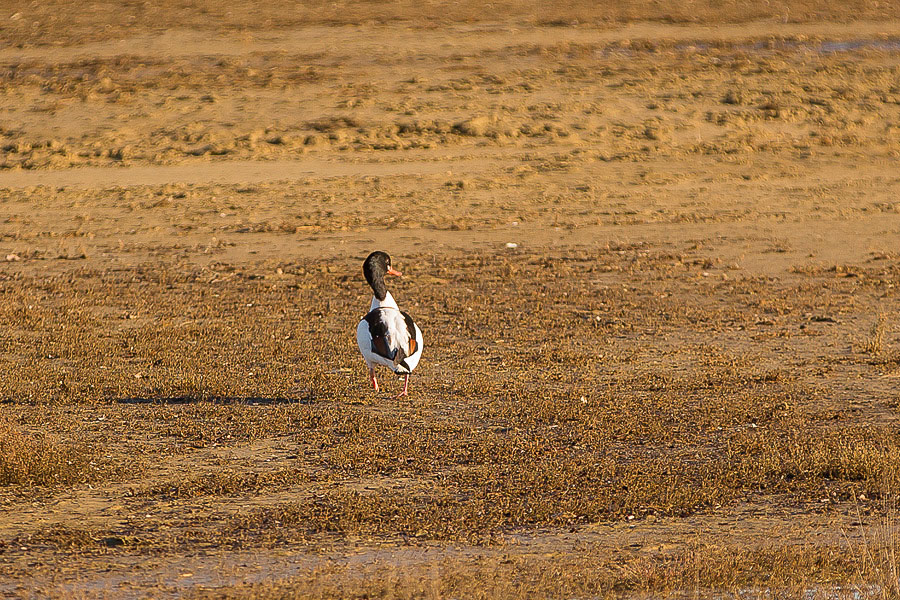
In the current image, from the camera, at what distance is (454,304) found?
12562 mm

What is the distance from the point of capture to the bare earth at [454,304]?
656 cm

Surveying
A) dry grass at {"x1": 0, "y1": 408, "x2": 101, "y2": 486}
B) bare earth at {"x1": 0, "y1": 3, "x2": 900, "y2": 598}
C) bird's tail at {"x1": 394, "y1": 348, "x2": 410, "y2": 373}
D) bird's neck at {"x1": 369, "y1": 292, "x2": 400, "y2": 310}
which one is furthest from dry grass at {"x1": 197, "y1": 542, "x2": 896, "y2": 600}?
bird's neck at {"x1": 369, "y1": 292, "x2": 400, "y2": 310}

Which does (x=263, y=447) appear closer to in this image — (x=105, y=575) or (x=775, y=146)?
(x=105, y=575)

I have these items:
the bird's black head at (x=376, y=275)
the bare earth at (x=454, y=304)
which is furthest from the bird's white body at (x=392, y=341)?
the bird's black head at (x=376, y=275)

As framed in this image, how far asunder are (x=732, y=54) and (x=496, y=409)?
1751cm

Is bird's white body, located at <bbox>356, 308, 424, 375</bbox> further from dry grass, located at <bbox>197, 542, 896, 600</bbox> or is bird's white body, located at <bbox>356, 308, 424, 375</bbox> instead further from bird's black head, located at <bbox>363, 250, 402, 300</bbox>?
dry grass, located at <bbox>197, 542, 896, 600</bbox>

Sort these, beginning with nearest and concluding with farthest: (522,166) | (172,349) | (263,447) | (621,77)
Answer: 1. (263,447)
2. (172,349)
3. (522,166)
4. (621,77)

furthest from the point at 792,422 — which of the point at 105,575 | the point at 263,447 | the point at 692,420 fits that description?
the point at 105,575

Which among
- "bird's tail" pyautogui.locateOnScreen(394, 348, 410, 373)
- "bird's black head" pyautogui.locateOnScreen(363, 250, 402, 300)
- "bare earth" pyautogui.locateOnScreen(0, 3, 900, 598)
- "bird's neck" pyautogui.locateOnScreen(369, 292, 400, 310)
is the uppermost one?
"bird's black head" pyautogui.locateOnScreen(363, 250, 402, 300)

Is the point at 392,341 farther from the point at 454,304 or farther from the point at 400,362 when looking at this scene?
the point at 454,304

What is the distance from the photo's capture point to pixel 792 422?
863 centimetres

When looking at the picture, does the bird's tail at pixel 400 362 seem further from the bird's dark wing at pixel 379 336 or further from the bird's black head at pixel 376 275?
the bird's black head at pixel 376 275

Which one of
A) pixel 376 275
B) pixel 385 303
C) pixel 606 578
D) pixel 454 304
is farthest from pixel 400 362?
pixel 454 304

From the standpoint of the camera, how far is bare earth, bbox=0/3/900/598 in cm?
656
